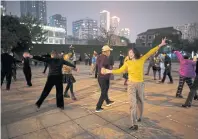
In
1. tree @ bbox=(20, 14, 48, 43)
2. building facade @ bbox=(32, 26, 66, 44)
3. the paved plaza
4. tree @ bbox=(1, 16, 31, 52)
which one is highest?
building facade @ bbox=(32, 26, 66, 44)

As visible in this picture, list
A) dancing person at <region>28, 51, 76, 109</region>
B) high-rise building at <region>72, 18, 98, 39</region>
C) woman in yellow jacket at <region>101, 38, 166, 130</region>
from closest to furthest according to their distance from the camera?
woman in yellow jacket at <region>101, 38, 166, 130</region> < dancing person at <region>28, 51, 76, 109</region> < high-rise building at <region>72, 18, 98, 39</region>

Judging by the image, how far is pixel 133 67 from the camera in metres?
3.96

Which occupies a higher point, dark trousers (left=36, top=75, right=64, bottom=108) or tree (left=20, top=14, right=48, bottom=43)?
tree (left=20, top=14, right=48, bottom=43)

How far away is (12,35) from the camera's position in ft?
63.1

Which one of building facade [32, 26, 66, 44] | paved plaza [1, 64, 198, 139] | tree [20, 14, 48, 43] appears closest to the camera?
paved plaza [1, 64, 198, 139]

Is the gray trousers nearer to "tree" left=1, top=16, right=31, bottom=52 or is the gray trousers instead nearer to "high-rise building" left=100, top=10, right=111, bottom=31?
"tree" left=1, top=16, right=31, bottom=52

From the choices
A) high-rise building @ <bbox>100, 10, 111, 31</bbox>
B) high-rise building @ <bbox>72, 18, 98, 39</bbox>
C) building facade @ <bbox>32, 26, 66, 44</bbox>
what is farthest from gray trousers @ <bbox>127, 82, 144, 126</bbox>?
building facade @ <bbox>32, 26, 66, 44</bbox>

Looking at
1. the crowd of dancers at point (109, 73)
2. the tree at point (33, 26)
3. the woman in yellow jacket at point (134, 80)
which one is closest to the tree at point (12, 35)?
the crowd of dancers at point (109, 73)

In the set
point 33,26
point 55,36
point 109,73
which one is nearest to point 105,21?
point 33,26

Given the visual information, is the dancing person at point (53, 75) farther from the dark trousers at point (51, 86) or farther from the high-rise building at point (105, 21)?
the high-rise building at point (105, 21)

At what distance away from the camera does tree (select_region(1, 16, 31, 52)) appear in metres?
18.5

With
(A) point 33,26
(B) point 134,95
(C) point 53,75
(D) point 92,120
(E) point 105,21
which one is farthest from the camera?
(E) point 105,21

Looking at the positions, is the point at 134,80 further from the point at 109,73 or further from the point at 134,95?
the point at 109,73

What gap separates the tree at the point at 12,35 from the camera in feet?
60.8
